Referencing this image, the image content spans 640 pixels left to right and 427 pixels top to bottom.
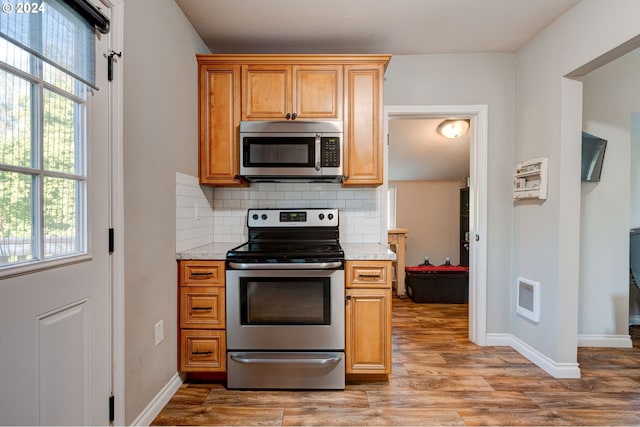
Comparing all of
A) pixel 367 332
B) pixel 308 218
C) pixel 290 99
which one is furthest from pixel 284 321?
pixel 290 99

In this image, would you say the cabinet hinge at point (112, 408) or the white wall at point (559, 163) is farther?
the white wall at point (559, 163)

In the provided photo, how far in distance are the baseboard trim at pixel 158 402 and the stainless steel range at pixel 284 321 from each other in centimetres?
34

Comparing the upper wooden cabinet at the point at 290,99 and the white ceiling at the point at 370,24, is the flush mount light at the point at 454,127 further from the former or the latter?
the upper wooden cabinet at the point at 290,99

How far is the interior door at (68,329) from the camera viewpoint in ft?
3.28

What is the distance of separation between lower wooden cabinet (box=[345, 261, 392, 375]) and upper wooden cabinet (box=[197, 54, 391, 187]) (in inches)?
32.1

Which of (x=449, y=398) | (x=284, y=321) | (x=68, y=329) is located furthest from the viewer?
(x=284, y=321)

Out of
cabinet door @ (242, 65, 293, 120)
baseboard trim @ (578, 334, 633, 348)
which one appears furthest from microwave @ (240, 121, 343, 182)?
baseboard trim @ (578, 334, 633, 348)

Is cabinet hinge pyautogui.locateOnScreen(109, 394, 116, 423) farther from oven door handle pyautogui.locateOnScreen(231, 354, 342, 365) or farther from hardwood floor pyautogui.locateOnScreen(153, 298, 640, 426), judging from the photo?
oven door handle pyautogui.locateOnScreen(231, 354, 342, 365)

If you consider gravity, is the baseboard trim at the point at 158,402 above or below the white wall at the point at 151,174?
below

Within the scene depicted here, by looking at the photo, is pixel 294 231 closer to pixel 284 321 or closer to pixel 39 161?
pixel 284 321

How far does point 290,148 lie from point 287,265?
875mm

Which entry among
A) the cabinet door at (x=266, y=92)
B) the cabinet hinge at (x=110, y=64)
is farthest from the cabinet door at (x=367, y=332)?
the cabinet hinge at (x=110, y=64)

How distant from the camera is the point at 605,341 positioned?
265 cm

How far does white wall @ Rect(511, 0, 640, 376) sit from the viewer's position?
200 cm
